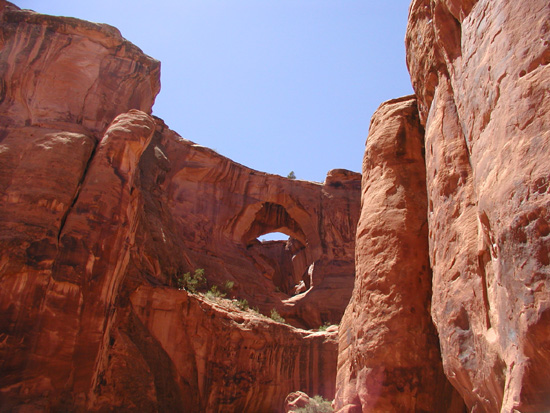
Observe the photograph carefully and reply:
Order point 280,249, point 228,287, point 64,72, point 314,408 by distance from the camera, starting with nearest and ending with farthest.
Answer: point 314,408 → point 64,72 → point 228,287 → point 280,249

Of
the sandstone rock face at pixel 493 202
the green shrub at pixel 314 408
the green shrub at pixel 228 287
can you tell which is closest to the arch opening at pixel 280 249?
the green shrub at pixel 228 287

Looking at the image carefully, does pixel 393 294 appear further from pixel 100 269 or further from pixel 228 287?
pixel 228 287

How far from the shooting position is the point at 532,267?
437 centimetres

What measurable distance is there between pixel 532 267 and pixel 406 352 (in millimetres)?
3827

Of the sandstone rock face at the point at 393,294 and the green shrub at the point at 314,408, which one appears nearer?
the sandstone rock face at the point at 393,294

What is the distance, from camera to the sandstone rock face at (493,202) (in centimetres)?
441

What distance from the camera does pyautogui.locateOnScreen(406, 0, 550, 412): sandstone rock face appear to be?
441 centimetres

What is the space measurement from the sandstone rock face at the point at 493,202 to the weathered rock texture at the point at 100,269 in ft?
29.9

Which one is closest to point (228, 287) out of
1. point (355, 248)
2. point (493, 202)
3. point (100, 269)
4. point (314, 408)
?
point (100, 269)

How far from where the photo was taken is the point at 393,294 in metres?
8.30

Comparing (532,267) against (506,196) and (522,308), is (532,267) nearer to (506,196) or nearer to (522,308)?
(522,308)

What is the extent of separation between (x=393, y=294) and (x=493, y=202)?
353cm

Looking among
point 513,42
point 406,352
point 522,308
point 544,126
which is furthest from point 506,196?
point 406,352

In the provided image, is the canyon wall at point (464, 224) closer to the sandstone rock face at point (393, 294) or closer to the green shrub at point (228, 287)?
the sandstone rock face at point (393, 294)
